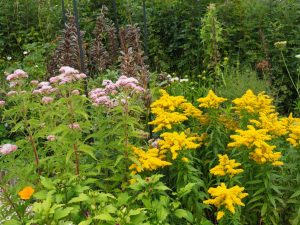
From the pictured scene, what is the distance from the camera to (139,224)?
9.20 ft

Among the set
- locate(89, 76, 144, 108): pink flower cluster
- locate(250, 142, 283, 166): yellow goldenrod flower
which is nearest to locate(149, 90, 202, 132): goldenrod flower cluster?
locate(89, 76, 144, 108): pink flower cluster

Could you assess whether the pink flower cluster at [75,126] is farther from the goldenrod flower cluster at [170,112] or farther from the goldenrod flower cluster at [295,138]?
the goldenrod flower cluster at [295,138]

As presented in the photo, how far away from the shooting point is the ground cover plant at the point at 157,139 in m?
3.18

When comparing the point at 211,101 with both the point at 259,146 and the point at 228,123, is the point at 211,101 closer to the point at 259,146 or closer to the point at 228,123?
the point at 228,123

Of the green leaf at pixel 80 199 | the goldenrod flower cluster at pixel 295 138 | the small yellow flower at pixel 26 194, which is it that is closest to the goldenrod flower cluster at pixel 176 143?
the goldenrod flower cluster at pixel 295 138

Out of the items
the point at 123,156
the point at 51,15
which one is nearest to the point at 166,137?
the point at 123,156

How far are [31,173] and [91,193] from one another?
89cm

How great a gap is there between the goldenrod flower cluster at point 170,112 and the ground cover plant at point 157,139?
12 millimetres

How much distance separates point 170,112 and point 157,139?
0.88 ft

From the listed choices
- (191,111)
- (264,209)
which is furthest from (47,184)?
(191,111)

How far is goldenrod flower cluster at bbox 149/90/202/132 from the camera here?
402 cm

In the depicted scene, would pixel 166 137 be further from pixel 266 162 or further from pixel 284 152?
pixel 284 152

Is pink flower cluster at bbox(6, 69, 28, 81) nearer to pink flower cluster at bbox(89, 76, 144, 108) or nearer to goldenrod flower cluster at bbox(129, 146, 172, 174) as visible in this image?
pink flower cluster at bbox(89, 76, 144, 108)

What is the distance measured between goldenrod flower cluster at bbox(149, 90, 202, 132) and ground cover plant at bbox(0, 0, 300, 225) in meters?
0.01
